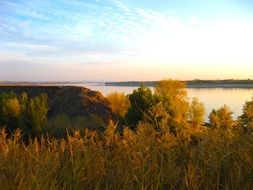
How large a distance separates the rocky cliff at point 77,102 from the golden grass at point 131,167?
60.3 feet

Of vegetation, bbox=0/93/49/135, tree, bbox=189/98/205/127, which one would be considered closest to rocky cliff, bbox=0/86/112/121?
vegetation, bbox=0/93/49/135

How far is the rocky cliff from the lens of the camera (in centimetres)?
2356

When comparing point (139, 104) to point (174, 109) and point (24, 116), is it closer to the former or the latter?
point (174, 109)

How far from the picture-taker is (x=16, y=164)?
11.8ft

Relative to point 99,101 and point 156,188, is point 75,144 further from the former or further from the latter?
point 99,101

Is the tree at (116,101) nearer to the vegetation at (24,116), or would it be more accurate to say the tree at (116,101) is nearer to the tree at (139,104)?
the vegetation at (24,116)

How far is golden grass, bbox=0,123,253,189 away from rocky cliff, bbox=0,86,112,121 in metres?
18.4

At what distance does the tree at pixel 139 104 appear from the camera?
40.7ft

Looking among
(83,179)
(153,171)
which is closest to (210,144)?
(153,171)

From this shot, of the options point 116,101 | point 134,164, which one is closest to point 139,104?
point 134,164

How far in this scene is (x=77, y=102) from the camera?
24.4 m

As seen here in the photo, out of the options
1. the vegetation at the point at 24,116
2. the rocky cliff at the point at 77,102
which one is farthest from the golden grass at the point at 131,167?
the rocky cliff at the point at 77,102

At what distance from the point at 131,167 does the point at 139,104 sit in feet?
30.5

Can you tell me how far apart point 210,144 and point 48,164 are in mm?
1517
